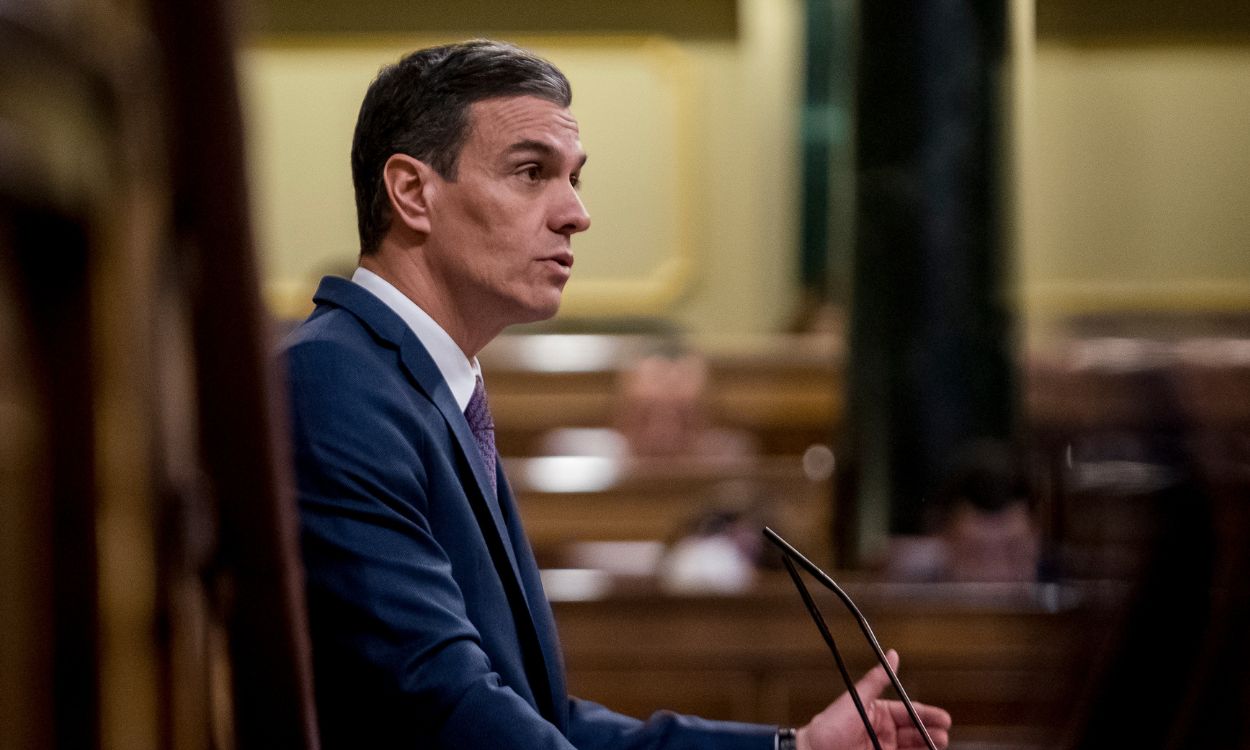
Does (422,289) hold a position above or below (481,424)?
above

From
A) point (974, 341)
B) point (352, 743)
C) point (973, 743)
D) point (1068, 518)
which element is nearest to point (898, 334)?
point (974, 341)

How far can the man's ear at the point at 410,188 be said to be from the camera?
118cm

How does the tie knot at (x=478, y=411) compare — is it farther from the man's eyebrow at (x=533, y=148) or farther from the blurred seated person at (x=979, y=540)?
the blurred seated person at (x=979, y=540)

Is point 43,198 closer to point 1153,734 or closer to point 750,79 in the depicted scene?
Result: point 1153,734

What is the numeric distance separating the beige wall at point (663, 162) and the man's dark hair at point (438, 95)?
7.50m

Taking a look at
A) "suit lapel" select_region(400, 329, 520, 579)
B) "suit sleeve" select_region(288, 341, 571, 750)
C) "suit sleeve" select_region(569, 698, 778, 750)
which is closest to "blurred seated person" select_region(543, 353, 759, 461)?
"suit sleeve" select_region(569, 698, 778, 750)

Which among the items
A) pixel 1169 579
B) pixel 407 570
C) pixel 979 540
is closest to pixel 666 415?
pixel 979 540

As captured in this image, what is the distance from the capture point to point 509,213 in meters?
1.16

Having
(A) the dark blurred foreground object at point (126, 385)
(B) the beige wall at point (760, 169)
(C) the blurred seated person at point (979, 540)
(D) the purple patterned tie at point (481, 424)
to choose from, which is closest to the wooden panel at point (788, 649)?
(C) the blurred seated person at point (979, 540)

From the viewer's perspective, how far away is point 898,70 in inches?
174

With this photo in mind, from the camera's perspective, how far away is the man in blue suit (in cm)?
94

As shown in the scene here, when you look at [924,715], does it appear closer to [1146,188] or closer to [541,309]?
[541,309]

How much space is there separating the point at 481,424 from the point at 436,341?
82 mm

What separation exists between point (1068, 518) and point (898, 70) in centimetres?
159
